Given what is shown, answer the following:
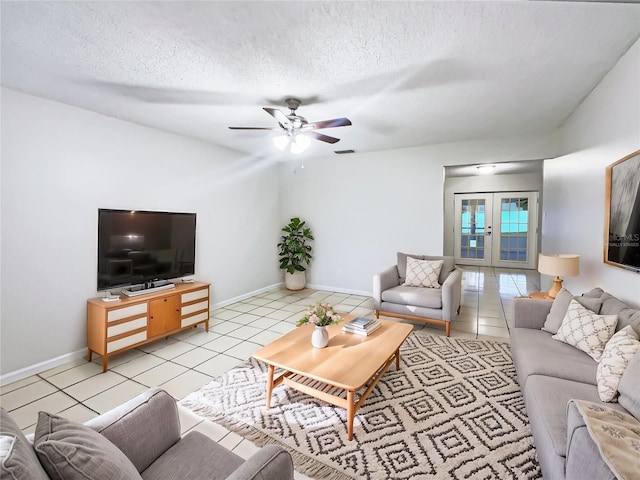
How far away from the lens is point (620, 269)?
2.24 m

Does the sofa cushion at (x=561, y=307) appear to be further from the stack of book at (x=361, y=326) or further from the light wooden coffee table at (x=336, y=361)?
the stack of book at (x=361, y=326)

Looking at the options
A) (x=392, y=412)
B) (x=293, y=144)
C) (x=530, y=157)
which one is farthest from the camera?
(x=530, y=157)

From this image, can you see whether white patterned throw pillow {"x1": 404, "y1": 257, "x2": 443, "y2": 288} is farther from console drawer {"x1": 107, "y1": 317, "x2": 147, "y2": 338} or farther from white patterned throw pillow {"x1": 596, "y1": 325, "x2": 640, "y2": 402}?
console drawer {"x1": 107, "y1": 317, "x2": 147, "y2": 338}

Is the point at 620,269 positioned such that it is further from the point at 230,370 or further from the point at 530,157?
the point at 230,370

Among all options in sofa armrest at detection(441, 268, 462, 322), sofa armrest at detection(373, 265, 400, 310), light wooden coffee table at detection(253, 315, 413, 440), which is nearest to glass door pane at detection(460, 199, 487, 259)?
sofa armrest at detection(373, 265, 400, 310)

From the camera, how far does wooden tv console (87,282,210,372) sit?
9.19ft

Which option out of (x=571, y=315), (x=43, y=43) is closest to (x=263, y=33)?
(x=43, y=43)

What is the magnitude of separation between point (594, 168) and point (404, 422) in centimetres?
281

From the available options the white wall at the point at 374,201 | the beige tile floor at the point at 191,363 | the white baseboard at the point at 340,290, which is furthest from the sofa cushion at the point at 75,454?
the white baseboard at the point at 340,290

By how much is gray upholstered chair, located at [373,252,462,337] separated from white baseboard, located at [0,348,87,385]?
11.0 ft

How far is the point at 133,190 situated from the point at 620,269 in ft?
15.4

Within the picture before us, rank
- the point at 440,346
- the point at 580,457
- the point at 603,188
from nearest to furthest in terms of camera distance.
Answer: the point at 580,457 → the point at 603,188 → the point at 440,346

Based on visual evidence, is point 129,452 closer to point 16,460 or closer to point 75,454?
point 75,454

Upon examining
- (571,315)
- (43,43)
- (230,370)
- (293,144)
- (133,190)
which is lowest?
(230,370)
